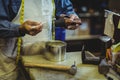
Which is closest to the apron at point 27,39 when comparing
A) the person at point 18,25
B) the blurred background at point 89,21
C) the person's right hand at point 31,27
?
the person at point 18,25

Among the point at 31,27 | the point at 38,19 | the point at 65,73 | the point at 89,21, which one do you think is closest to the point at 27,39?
the point at 38,19

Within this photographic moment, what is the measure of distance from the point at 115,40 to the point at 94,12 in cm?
157

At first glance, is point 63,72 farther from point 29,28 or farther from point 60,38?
point 60,38

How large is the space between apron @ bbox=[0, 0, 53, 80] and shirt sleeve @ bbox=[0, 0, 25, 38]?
4 cm

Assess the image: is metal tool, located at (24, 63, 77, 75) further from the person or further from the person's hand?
the person's hand

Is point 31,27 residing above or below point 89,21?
above

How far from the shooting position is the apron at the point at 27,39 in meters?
1.31

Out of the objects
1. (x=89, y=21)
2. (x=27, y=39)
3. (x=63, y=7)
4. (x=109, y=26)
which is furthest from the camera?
(x=89, y=21)

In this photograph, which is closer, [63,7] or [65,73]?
[65,73]

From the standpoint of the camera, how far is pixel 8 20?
1.28 meters

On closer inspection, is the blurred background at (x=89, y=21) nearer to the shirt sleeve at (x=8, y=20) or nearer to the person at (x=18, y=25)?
the person at (x=18, y=25)

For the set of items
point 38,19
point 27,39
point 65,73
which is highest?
point 38,19

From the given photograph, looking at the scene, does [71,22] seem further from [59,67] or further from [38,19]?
[59,67]

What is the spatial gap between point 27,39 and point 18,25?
0.56 feet
